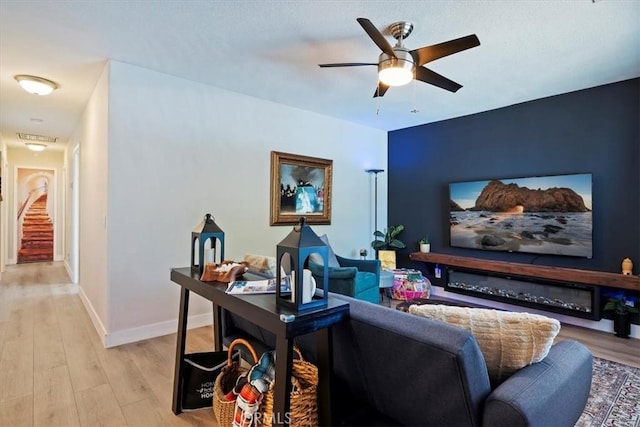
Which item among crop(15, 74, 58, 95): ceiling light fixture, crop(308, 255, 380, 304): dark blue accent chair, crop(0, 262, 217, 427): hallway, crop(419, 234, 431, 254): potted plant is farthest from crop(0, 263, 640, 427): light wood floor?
crop(15, 74, 58, 95): ceiling light fixture

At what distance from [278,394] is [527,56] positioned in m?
3.26

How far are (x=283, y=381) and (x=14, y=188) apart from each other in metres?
8.70

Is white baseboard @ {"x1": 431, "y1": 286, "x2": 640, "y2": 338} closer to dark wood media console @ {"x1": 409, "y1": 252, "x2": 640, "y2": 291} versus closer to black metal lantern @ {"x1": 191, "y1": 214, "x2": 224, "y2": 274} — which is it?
dark wood media console @ {"x1": 409, "y1": 252, "x2": 640, "y2": 291}

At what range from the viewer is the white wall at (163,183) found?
119 inches

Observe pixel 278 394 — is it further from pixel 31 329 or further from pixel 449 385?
pixel 31 329

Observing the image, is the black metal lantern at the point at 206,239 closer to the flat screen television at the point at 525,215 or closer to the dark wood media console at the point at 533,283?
the dark wood media console at the point at 533,283

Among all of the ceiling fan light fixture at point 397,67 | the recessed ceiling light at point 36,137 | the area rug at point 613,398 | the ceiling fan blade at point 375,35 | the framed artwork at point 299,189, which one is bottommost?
the area rug at point 613,398

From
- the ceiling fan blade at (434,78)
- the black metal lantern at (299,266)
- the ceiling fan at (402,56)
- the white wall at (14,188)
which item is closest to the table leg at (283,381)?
the black metal lantern at (299,266)

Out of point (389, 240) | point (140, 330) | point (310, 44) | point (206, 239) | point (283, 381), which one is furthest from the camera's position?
point (389, 240)

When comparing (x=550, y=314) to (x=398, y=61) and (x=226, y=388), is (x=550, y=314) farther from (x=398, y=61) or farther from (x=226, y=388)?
(x=226, y=388)

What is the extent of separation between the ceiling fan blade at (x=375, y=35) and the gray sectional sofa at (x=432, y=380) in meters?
1.61

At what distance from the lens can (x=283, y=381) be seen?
1239 mm

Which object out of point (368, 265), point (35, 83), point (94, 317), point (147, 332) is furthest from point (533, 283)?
point (35, 83)

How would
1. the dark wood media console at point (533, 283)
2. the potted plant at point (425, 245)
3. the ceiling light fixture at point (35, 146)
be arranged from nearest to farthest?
the dark wood media console at point (533, 283) < the potted plant at point (425, 245) < the ceiling light fixture at point (35, 146)
